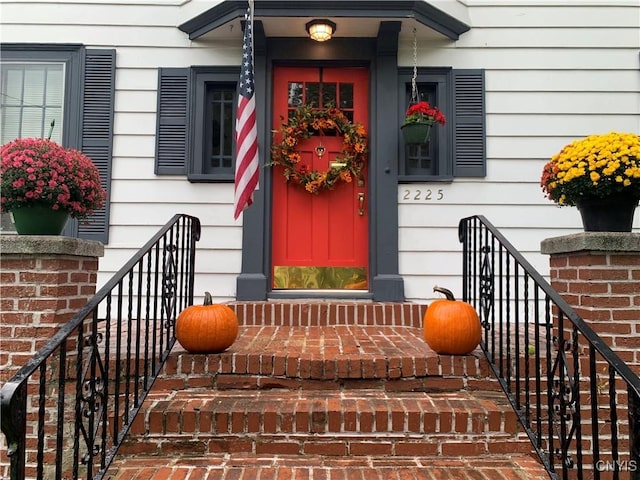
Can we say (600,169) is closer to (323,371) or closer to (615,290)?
(615,290)

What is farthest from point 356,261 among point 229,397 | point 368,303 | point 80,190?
point 80,190

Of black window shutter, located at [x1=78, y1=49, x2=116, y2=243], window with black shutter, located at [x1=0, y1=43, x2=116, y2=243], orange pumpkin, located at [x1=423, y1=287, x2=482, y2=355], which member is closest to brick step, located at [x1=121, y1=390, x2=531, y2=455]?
orange pumpkin, located at [x1=423, y1=287, x2=482, y2=355]

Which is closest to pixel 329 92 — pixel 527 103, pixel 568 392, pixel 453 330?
Answer: pixel 527 103

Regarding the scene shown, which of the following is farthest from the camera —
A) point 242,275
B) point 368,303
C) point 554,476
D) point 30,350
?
point 242,275

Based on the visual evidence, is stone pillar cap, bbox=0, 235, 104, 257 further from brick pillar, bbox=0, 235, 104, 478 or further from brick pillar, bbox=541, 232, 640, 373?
brick pillar, bbox=541, 232, 640, 373

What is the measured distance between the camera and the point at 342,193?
4223mm

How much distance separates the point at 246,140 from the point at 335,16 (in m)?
1.33

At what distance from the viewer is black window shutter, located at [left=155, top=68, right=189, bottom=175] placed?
4.18m

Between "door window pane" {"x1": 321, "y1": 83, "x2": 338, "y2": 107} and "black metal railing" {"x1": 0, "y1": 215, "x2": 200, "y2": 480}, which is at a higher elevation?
"door window pane" {"x1": 321, "y1": 83, "x2": 338, "y2": 107}

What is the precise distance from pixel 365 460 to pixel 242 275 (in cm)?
217

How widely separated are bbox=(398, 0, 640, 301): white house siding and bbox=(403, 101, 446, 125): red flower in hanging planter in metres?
0.55

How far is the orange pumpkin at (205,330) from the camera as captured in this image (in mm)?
2617

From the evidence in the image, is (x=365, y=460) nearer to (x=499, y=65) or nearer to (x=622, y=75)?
(x=499, y=65)

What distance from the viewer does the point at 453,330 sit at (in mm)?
2588
